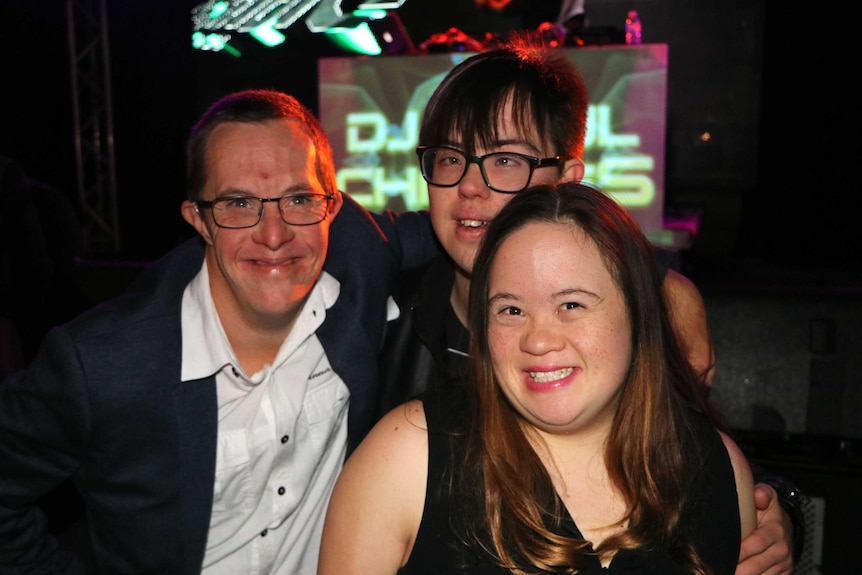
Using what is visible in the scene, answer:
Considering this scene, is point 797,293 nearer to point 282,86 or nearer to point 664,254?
point 664,254

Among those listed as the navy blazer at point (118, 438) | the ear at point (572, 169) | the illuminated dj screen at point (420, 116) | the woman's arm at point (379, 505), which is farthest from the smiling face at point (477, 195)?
the illuminated dj screen at point (420, 116)

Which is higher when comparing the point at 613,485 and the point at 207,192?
the point at 207,192

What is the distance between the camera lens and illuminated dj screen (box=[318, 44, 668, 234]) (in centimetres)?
423

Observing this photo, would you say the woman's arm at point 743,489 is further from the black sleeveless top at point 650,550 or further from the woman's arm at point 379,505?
the woman's arm at point 379,505

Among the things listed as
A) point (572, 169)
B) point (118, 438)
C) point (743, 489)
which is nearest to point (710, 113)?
point (572, 169)

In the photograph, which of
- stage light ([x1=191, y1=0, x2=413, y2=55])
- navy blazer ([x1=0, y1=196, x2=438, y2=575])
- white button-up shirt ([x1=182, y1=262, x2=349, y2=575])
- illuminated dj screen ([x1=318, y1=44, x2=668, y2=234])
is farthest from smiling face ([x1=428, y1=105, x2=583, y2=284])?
stage light ([x1=191, y1=0, x2=413, y2=55])

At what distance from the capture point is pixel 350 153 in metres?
4.69

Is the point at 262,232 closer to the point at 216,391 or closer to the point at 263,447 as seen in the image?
the point at 216,391

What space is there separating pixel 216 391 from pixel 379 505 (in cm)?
56

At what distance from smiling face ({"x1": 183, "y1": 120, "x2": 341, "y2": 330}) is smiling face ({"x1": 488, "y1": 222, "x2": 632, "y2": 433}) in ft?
1.85

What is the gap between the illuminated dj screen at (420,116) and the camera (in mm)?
4234

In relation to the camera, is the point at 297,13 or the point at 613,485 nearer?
the point at 613,485

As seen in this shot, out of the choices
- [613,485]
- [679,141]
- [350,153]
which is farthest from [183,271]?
[679,141]

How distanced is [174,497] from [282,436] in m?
0.26
